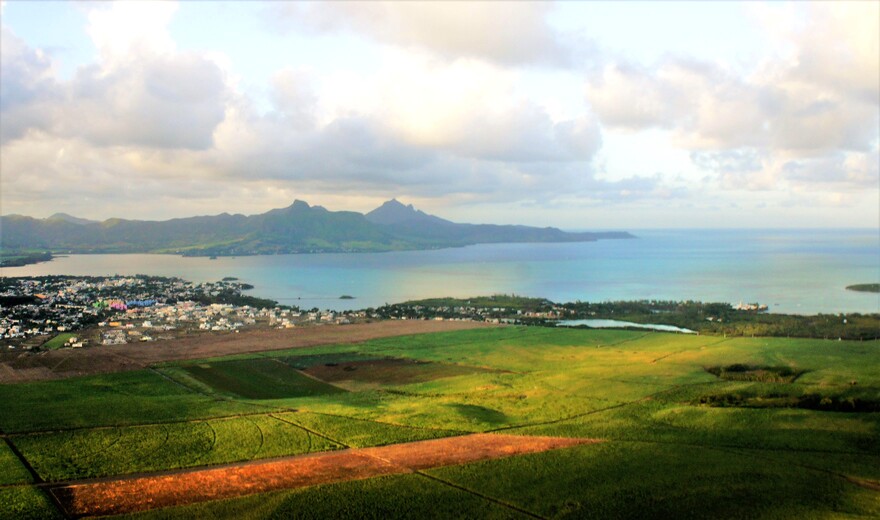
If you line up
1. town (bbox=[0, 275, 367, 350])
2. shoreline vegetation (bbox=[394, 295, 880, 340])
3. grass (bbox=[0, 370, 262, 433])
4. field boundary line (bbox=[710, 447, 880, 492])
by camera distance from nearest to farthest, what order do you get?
1. field boundary line (bbox=[710, 447, 880, 492])
2. grass (bbox=[0, 370, 262, 433])
3. town (bbox=[0, 275, 367, 350])
4. shoreline vegetation (bbox=[394, 295, 880, 340])

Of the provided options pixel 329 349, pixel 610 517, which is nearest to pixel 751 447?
pixel 610 517

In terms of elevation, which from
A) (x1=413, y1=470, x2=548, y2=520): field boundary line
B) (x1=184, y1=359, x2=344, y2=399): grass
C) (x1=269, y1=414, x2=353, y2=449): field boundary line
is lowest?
(x1=184, y1=359, x2=344, y2=399): grass

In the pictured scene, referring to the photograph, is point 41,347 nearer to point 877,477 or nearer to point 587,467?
point 587,467

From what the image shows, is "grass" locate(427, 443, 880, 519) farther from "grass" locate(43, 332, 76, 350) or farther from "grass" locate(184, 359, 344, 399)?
"grass" locate(43, 332, 76, 350)

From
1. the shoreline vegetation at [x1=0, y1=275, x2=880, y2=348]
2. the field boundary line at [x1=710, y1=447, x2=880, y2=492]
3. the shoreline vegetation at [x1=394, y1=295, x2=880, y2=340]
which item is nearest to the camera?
the field boundary line at [x1=710, y1=447, x2=880, y2=492]

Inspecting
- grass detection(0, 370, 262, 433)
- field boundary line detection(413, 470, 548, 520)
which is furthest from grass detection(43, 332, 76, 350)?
field boundary line detection(413, 470, 548, 520)

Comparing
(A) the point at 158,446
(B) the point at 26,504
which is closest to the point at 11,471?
(B) the point at 26,504

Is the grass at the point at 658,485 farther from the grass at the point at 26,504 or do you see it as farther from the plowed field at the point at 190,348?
the plowed field at the point at 190,348

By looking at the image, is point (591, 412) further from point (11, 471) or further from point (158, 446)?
point (11, 471)
